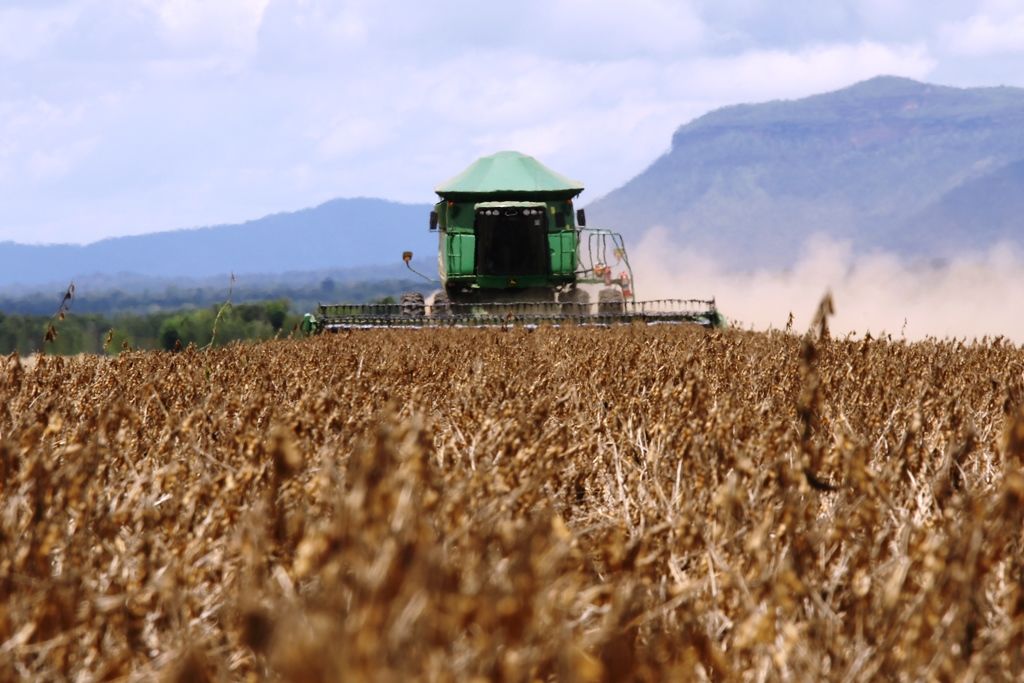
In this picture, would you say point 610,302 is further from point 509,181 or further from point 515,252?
point 509,181

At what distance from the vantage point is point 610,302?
17250mm

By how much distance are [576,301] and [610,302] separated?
1.64 metres

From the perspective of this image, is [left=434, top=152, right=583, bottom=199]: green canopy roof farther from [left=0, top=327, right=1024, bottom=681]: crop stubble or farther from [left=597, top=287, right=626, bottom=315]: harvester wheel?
[left=0, top=327, right=1024, bottom=681]: crop stubble

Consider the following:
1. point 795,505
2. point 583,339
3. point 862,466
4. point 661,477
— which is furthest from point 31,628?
point 583,339

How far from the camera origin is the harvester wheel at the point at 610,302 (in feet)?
57.5

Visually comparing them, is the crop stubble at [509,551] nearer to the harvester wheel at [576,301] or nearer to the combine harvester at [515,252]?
the harvester wheel at [576,301]

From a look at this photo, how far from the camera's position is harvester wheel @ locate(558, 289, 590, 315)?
18.0 m

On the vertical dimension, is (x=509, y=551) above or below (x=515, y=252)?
below

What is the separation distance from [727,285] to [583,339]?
83.4m

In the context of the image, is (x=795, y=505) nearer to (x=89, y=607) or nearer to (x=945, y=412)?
(x=89, y=607)

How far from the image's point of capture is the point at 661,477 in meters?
3.80

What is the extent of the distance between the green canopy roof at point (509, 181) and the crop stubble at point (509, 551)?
50.7ft

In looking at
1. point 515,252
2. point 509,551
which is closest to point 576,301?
point 515,252

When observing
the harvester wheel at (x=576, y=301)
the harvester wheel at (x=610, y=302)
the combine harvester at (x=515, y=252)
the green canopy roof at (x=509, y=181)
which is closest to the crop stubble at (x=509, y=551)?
the harvester wheel at (x=610, y=302)
